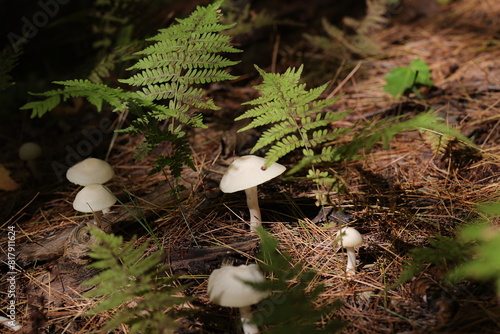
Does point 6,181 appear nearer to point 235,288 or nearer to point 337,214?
point 235,288

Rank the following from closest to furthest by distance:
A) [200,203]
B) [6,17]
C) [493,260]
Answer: [493,260] → [200,203] → [6,17]

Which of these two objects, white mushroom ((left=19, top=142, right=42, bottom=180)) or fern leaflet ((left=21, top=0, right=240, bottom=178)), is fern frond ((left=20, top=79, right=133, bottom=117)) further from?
white mushroom ((left=19, top=142, right=42, bottom=180))

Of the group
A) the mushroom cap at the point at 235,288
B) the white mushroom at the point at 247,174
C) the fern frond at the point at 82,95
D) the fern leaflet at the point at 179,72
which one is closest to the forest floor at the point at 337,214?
the mushroom cap at the point at 235,288

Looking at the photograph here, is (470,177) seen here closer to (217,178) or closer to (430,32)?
(217,178)

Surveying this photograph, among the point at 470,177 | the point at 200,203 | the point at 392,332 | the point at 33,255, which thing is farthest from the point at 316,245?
the point at 33,255

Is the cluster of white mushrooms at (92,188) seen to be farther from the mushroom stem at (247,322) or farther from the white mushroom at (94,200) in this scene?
the mushroom stem at (247,322)

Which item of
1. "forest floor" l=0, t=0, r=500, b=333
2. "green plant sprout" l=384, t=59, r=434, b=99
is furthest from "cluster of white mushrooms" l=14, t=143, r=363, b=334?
"green plant sprout" l=384, t=59, r=434, b=99

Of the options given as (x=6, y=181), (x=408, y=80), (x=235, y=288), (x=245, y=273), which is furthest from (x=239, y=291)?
(x=408, y=80)
